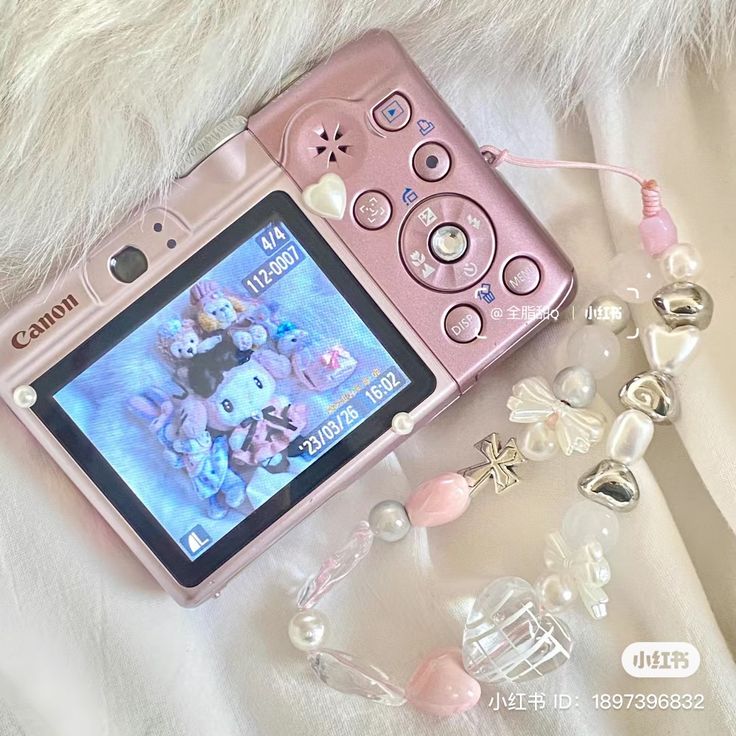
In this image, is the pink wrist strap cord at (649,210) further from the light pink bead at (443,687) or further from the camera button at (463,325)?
the light pink bead at (443,687)

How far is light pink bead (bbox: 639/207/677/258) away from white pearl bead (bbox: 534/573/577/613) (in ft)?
0.58

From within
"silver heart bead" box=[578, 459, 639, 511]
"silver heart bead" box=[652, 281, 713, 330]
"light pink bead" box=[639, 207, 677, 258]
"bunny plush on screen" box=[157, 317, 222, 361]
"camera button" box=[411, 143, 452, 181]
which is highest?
"bunny plush on screen" box=[157, 317, 222, 361]

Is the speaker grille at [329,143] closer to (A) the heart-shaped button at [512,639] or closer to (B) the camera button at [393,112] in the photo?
(B) the camera button at [393,112]

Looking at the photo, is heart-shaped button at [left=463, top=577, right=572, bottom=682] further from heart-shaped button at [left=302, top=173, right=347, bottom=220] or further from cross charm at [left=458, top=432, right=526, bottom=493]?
heart-shaped button at [left=302, top=173, right=347, bottom=220]

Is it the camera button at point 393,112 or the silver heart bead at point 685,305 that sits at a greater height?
the camera button at point 393,112

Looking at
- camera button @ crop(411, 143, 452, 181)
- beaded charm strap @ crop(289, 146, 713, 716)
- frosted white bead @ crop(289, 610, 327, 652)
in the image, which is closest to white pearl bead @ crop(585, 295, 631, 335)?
beaded charm strap @ crop(289, 146, 713, 716)

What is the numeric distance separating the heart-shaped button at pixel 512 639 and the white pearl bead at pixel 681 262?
179 mm

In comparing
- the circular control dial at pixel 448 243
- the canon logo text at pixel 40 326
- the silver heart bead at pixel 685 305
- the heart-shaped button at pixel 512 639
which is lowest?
the heart-shaped button at pixel 512 639

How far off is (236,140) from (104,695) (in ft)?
0.93

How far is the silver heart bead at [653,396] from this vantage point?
46 centimetres

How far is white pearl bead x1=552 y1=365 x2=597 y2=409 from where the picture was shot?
0.46m

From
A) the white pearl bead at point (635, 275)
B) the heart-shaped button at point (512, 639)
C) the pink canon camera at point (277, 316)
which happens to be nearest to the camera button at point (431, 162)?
the pink canon camera at point (277, 316)

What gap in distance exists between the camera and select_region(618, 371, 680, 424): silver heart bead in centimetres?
46

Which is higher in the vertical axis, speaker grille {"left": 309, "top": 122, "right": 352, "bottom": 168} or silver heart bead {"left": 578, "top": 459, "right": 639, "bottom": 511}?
speaker grille {"left": 309, "top": 122, "right": 352, "bottom": 168}
